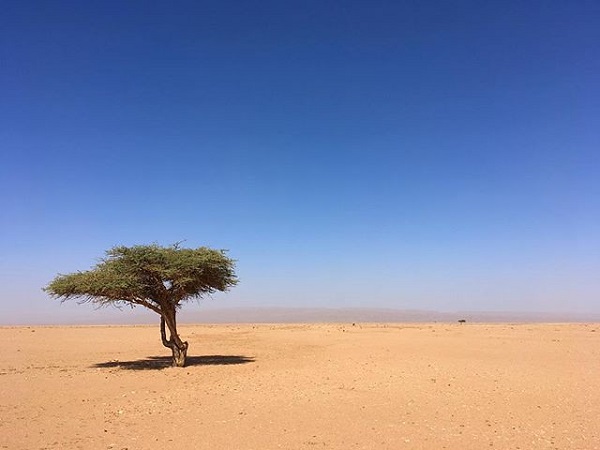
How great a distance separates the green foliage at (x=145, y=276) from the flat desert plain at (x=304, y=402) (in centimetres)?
326

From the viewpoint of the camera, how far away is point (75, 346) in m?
33.3

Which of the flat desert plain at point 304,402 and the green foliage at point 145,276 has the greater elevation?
the green foliage at point 145,276

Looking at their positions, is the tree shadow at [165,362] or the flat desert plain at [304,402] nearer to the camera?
the flat desert plain at [304,402]

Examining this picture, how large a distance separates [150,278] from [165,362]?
492cm

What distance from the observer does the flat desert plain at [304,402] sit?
1027cm

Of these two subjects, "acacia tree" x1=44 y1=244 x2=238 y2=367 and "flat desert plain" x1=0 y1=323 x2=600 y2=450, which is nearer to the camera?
"flat desert plain" x1=0 y1=323 x2=600 y2=450

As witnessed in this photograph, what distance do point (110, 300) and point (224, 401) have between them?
11.2 metres

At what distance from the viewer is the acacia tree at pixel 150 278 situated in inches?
848

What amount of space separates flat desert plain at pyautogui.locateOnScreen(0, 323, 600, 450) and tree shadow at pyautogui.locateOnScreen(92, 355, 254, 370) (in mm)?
137

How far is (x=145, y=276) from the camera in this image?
22219 millimetres

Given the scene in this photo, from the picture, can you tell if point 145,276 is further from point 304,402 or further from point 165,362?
point 304,402

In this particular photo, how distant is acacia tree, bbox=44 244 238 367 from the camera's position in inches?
848

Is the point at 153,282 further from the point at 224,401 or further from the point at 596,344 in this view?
the point at 596,344

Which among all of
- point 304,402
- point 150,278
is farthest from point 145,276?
point 304,402
